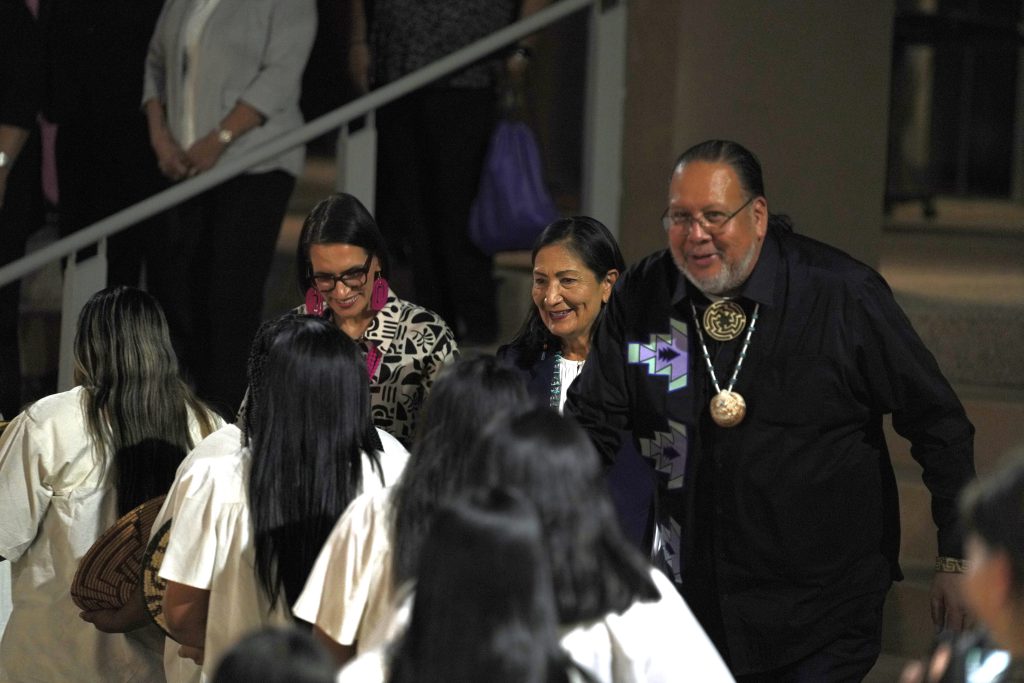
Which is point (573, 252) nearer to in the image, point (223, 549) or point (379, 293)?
point (379, 293)

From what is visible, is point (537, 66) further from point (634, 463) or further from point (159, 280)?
point (634, 463)

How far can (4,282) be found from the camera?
6.40 meters

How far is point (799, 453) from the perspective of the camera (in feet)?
13.4

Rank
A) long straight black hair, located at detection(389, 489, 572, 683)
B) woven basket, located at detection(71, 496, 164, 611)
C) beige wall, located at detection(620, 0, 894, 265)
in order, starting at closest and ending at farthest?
long straight black hair, located at detection(389, 489, 572, 683), woven basket, located at detection(71, 496, 164, 611), beige wall, located at detection(620, 0, 894, 265)

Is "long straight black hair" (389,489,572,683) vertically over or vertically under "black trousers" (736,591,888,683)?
over

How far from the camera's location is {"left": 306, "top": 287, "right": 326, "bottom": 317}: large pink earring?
5129 millimetres

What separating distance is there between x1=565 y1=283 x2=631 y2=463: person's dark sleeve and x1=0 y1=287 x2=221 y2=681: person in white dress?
1.23m

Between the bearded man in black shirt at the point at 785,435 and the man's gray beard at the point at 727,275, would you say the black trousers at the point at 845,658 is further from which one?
the man's gray beard at the point at 727,275

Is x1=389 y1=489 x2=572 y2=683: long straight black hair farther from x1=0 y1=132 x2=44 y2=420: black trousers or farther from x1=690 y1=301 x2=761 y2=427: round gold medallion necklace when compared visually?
x1=0 y1=132 x2=44 y2=420: black trousers

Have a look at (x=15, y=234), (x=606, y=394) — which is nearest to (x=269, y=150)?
(x=15, y=234)

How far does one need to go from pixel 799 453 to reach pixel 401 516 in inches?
47.0

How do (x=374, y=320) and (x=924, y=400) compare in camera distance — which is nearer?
(x=924, y=400)

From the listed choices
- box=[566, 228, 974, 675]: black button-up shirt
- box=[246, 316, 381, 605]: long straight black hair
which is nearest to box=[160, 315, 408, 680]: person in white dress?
box=[246, 316, 381, 605]: long straight black hair

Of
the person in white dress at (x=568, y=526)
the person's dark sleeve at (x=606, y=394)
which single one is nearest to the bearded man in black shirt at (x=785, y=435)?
the person's dark sleeve at (x=606, y=394)
